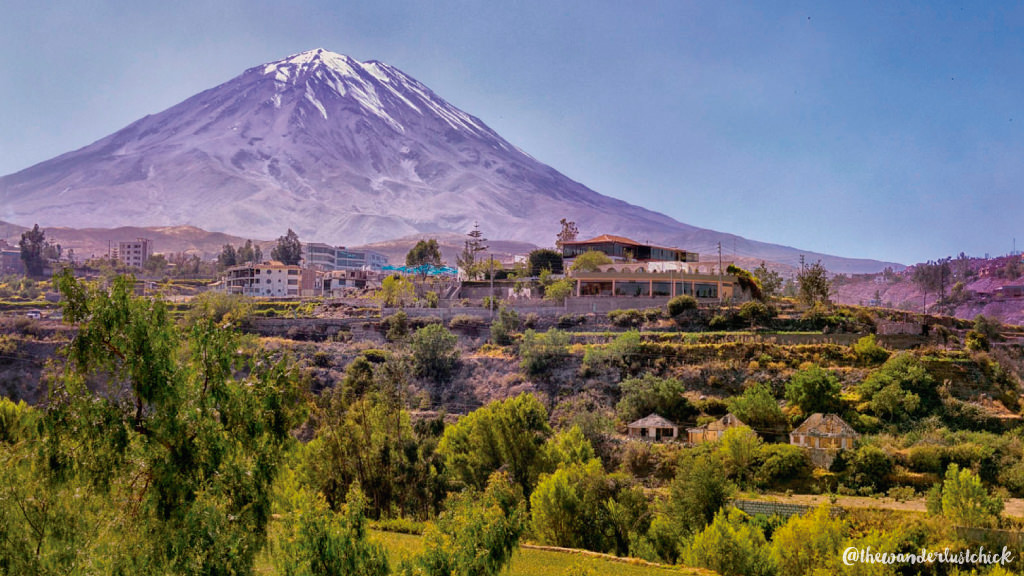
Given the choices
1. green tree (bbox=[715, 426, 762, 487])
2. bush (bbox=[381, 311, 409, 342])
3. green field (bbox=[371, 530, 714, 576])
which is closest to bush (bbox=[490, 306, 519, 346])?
bush (bbox=[381, 311, 409, 342])

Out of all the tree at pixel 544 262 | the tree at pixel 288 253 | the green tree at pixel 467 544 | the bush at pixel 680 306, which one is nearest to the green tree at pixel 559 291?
the bush at pixel 680 306

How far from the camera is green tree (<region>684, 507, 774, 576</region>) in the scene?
1667 cm

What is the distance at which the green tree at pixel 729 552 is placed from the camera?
1667 centimetres

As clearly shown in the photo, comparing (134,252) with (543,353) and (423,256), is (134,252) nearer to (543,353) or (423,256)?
(423,256)

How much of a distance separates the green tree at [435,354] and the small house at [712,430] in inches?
595

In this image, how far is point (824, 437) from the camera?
2900 centimetres

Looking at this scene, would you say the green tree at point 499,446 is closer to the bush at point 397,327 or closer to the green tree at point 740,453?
the green tree at point 740,453

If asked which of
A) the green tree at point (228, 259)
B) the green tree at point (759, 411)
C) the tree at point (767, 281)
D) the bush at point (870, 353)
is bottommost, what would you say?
the green tree at point (759, 411)

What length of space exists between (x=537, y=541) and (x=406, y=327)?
30.9m

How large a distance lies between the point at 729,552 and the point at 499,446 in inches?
429

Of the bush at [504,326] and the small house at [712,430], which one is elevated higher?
the bush at [504,326]

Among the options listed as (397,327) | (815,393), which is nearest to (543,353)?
(397,327)

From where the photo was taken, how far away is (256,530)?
9906mm

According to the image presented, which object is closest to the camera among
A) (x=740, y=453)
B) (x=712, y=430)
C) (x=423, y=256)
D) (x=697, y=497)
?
(x=697, y=497)
